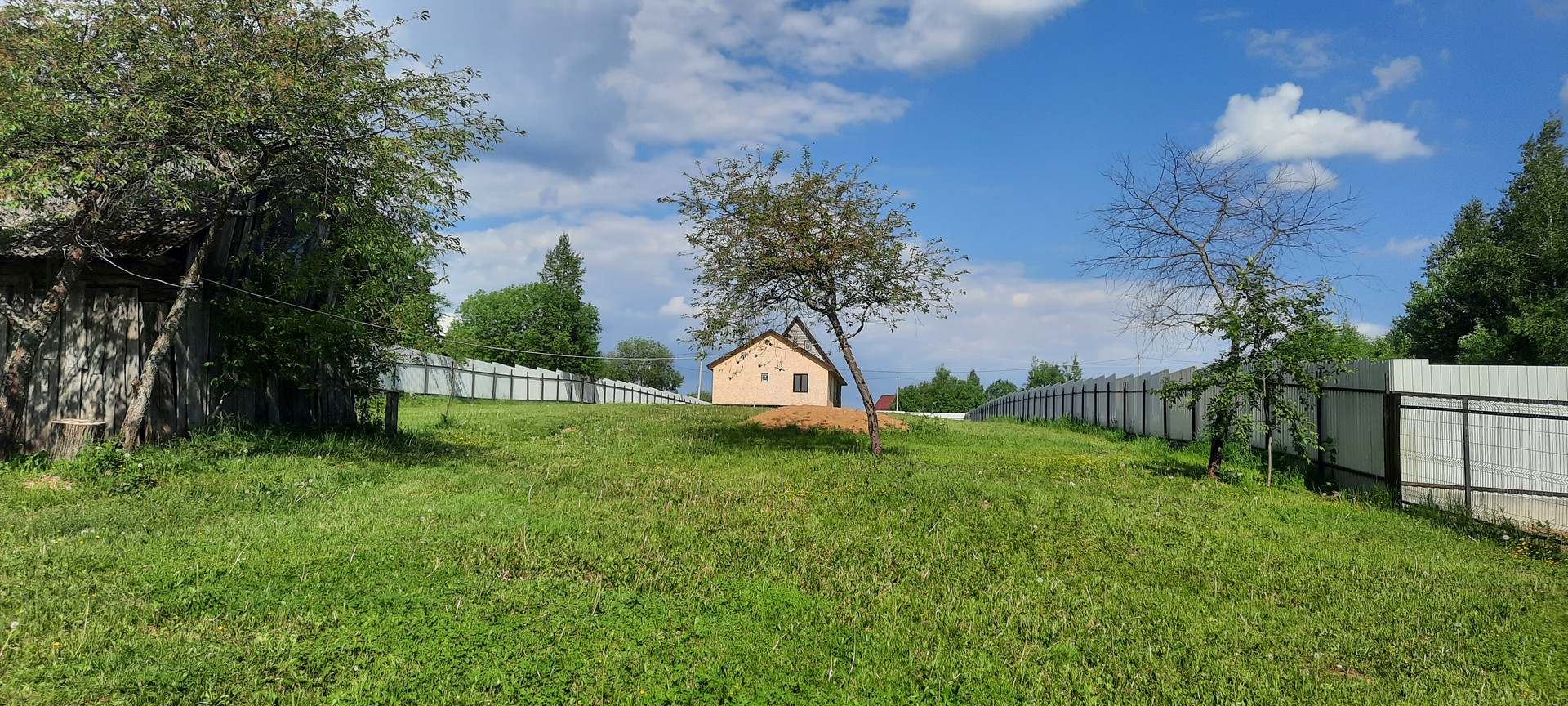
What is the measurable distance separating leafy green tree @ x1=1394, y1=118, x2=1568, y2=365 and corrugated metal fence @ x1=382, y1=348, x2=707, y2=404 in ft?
123

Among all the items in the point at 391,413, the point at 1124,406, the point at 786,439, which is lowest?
the point at 786,439

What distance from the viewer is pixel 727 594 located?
5.95m

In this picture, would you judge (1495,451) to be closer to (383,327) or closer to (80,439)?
(383,327)

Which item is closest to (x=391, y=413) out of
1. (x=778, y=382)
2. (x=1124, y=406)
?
(x=1124, y=406)

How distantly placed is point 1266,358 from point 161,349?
642 inches

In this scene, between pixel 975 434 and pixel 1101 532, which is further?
pixel 975 434

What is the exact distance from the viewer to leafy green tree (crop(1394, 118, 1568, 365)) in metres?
28.9

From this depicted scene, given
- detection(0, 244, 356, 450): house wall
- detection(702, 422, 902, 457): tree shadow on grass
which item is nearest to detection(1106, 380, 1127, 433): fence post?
detection(702, 422, 902, 457): tree shadow on grass

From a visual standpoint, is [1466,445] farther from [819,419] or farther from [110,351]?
[110,351]

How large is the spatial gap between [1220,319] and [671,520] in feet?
32.6

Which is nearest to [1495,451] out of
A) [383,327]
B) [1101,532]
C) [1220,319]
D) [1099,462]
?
[1220,319]

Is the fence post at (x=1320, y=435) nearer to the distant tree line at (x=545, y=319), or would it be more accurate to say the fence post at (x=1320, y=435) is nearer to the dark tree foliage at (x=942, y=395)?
the distant tree line at (x=545, y=319)

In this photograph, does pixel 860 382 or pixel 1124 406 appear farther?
pixel 1124 406

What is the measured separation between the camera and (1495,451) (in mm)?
11367
